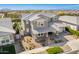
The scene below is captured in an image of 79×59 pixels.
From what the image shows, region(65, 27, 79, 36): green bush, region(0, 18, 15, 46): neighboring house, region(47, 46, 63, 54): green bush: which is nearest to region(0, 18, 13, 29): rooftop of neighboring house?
region(0, 18, 15, 46): neighboring house

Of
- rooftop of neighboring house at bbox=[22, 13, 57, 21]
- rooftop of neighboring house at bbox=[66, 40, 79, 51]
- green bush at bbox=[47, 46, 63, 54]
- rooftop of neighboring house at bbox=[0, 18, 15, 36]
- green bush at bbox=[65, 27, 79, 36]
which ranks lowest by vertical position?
green bush at bbox=[47, 46, 63, 54]

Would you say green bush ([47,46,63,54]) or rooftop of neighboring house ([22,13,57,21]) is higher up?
rooftop of neighboring house ([22,13,57,21])

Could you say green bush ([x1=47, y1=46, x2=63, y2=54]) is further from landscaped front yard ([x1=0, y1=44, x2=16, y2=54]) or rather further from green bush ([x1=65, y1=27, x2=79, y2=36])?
landscaped front yard ([x1=0, y1=44, x2=16, y2=54])

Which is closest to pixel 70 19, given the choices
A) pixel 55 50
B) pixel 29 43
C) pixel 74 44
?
pixel 74 44

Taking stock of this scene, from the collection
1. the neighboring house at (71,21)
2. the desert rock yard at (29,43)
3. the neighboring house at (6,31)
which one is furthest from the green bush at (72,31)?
the neighboring house at (6,31)

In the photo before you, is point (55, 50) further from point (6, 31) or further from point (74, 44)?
point (6, 31)

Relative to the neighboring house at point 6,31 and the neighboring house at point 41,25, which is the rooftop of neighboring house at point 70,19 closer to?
the neighboring house at point 41,25
